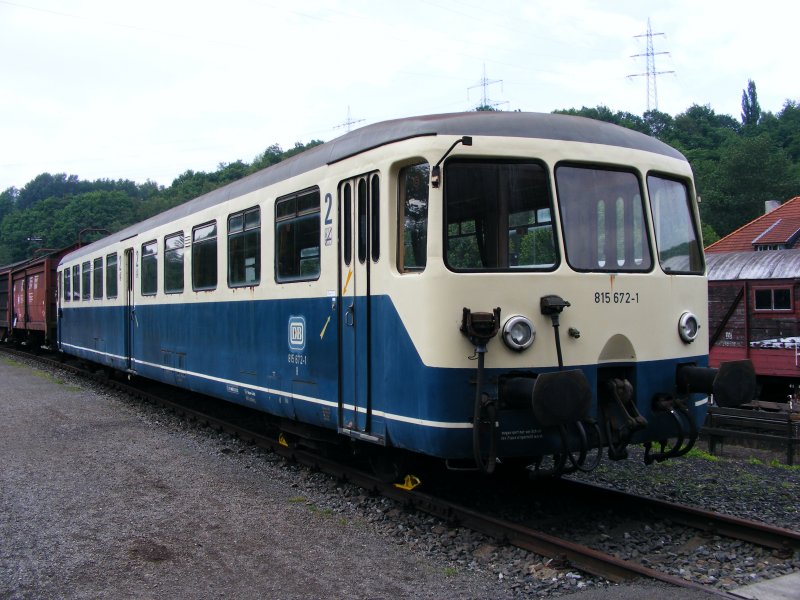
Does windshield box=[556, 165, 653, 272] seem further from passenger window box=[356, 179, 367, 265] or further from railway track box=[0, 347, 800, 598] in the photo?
railway track box=[0, 347, 800, 598]

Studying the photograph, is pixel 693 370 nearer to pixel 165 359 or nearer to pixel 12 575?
pixel 12 575

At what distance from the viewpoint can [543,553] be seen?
17.0 feet

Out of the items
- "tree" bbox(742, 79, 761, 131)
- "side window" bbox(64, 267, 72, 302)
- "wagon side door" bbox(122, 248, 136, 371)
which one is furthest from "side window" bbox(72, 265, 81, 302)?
"tree" bbox(742, 79, 761, 131)

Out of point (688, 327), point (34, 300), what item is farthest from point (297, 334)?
point (34, 300)

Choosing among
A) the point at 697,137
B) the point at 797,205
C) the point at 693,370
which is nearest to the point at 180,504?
the point at 693,370

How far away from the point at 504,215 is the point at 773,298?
14.4m

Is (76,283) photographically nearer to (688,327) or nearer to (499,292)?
(499,292)

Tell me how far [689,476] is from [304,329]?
4014mm

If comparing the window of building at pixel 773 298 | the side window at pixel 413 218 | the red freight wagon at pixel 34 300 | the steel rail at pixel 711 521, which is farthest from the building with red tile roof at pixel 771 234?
the side window at pixel 413 218

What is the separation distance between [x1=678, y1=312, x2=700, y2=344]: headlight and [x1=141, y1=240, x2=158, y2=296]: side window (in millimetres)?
8278

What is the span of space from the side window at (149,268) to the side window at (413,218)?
7.10 metres

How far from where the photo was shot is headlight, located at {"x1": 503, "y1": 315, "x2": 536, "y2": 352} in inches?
213

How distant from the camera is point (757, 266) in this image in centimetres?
1866

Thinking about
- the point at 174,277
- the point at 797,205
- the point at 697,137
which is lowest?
the point at 174,277
